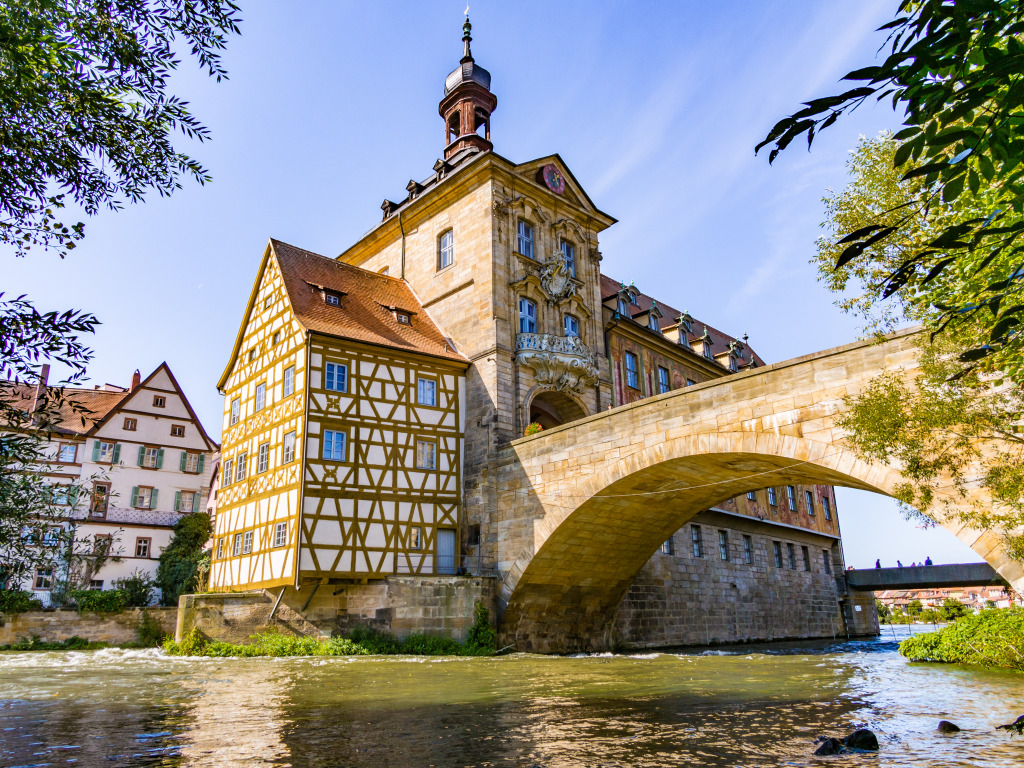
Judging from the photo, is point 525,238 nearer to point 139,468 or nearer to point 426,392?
point 426,392

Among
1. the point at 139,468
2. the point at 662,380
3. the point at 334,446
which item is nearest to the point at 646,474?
the point at 334,446

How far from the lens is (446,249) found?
2745cm

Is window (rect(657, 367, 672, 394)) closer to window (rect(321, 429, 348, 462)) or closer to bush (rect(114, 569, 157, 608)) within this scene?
window (rect(321, 429, 348, 462))

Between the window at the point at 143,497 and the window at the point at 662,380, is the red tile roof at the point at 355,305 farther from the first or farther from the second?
the window at the point at 143,497

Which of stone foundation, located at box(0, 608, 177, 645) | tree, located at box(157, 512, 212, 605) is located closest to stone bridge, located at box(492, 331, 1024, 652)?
stone foundation, located at box(0, 608, 177, 645)

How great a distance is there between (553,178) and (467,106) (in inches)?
255

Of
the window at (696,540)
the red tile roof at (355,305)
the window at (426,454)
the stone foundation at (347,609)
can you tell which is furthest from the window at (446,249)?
the window at (696,540)

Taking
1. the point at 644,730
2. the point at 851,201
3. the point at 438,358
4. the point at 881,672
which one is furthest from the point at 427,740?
the point at 438,358

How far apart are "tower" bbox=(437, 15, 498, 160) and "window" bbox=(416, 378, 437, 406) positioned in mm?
11748

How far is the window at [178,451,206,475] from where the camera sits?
37.1 meters

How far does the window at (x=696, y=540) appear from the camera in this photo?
1184 inches

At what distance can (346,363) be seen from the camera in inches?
877

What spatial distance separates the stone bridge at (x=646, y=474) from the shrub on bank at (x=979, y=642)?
4.16 meters

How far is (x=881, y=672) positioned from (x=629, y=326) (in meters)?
17.4
